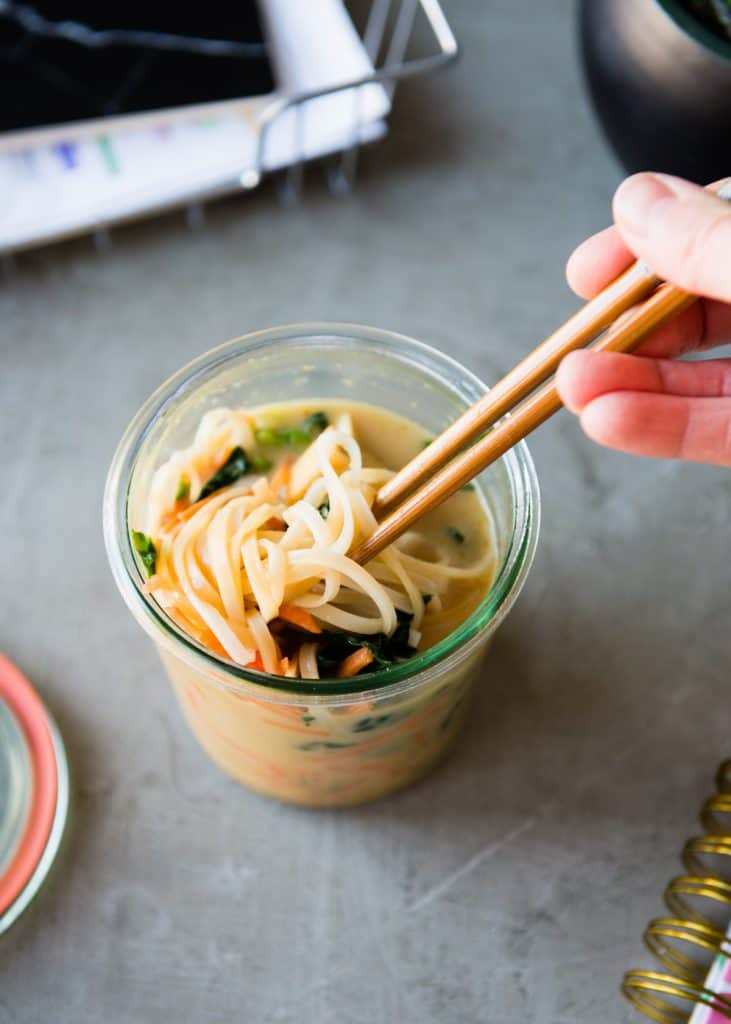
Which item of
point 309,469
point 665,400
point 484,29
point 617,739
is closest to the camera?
point 665,400

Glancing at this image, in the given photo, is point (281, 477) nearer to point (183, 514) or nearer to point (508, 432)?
point (183, 514)

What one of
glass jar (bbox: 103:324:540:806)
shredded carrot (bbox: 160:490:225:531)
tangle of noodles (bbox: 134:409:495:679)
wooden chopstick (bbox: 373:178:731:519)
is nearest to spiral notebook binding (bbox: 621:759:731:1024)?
glass jar (bbox: 103:324:540:806)

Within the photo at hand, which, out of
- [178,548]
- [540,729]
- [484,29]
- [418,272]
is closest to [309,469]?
[178,548]

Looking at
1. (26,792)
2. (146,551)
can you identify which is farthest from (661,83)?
(26,792)

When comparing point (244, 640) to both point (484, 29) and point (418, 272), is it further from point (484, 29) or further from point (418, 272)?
point (484, 29)

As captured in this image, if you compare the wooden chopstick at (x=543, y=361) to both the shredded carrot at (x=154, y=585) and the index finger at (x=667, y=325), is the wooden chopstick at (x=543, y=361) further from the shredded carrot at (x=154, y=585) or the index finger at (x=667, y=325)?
the shredded carrot at (x=154, y=585)

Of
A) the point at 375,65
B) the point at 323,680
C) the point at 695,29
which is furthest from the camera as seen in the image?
the point at 375,65

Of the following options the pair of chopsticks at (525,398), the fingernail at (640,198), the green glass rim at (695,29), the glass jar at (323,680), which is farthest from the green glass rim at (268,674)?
the green glass rim at (695,29)
